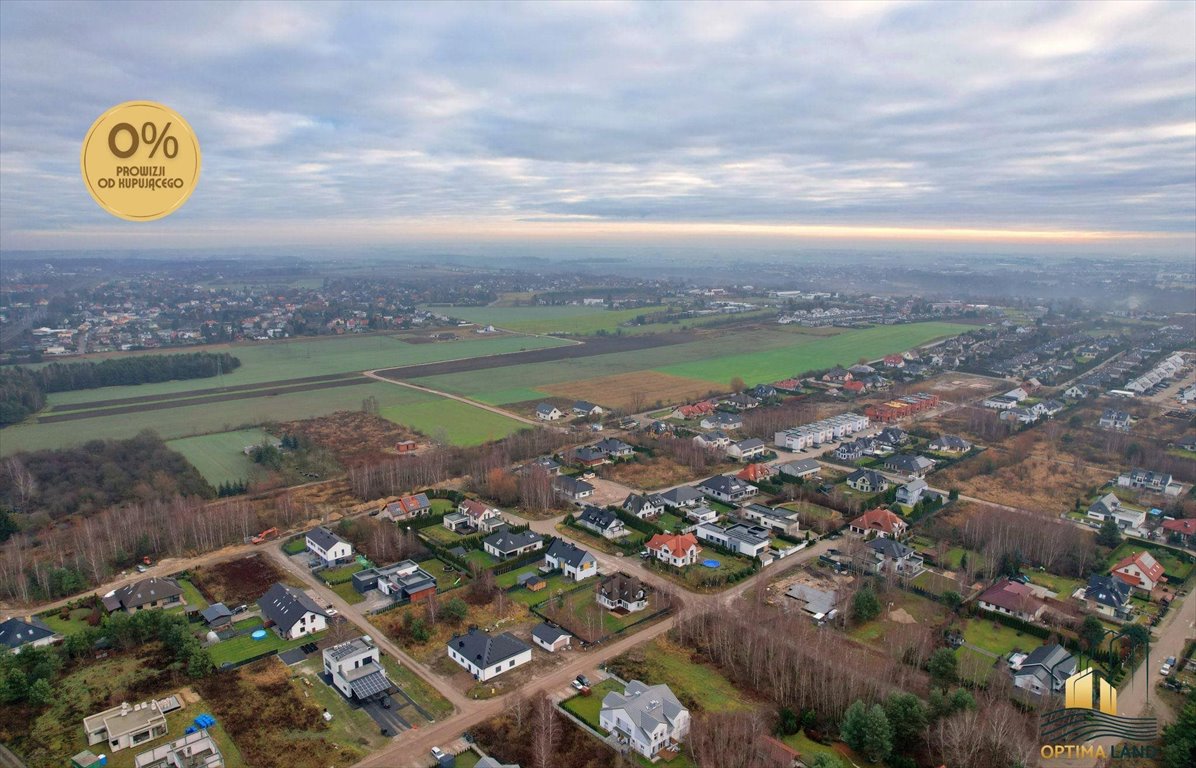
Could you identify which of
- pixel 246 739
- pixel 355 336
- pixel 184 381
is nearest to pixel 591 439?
pixel 246 739

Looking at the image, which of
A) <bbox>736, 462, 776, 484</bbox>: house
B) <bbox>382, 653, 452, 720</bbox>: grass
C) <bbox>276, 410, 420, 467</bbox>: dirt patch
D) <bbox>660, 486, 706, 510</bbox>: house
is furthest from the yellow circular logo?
<bbox>276, 410, 420, 467</bbox>: dirt patch

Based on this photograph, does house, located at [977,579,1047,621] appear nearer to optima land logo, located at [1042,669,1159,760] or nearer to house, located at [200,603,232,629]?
optima land logo, located at [1042,669,1159,760]

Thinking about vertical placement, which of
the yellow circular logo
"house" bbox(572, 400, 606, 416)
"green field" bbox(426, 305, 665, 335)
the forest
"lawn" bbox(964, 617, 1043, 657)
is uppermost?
the yellow circular logo

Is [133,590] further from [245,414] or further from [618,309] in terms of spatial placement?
[618,309]

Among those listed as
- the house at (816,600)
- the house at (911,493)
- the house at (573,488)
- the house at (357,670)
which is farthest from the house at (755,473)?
the house at (357,670)

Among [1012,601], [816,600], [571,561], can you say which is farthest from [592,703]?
[1012,601]
